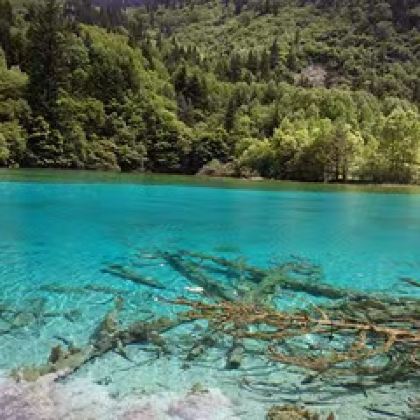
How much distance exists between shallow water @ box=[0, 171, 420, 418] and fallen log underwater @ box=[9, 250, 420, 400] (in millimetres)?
476

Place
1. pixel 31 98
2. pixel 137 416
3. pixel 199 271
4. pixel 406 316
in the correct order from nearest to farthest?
pixel 137 416
pixel 406 316
pixel 199 271
pixel 31 98

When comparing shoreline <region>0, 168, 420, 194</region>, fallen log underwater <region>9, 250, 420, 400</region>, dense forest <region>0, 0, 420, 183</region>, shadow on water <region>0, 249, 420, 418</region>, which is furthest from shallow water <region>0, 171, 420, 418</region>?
dense forest <region>0, 0, 420, 183</region>

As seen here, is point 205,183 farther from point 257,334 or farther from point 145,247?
point 257,334

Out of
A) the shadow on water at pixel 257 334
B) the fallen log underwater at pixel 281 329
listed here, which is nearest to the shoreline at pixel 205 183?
the shadow on water at pixel 257 334

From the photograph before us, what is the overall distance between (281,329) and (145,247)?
46.1ft

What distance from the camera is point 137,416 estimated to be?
750 centimetres

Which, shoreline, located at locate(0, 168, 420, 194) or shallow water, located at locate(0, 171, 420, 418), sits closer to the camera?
shallow water, located at locate(0, 171, 420, 418)

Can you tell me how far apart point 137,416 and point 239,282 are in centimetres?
837

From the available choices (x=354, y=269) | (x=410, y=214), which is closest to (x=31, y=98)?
(x=410, y=214)

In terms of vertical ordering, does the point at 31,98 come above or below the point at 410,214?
above

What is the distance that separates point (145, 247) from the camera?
21.9 metres

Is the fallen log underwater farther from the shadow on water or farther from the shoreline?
the shoreline

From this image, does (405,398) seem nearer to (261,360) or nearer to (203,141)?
(261,360)

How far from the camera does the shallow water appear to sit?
34.7 ft
